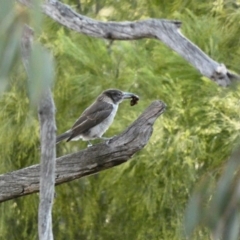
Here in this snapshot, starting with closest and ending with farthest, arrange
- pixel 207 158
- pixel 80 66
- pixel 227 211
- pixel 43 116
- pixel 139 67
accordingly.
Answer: pixel 227 211 < pixel 43 116 < pixel 207 158 < pixel 139 67 < pixel 80 66

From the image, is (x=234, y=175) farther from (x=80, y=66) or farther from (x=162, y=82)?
(x=80, y=66)

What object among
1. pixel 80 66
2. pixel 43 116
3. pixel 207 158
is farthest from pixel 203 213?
pixel 80 66

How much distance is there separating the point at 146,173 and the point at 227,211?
3.20 metres

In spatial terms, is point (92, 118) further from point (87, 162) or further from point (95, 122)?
point (87, 162)

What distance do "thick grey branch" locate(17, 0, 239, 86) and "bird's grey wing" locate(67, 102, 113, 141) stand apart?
0.87 m

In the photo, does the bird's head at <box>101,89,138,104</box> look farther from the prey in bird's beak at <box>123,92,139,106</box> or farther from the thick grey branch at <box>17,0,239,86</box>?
the thick grey branch at <box>17,0,239,86</box>

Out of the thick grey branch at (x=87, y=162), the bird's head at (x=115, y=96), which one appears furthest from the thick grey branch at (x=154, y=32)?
the bird's head at (x=115, y=96)

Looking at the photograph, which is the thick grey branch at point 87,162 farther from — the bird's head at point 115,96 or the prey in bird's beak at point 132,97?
the bird's head at point 115,96

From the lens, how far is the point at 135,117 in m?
4.74

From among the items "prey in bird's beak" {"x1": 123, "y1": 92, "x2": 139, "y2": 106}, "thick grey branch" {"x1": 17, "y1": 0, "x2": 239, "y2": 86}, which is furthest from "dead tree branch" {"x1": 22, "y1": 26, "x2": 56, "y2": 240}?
"prey in bird's beak" {"x1": 123, "y1": 92, "x2": 139, "y2": 106}

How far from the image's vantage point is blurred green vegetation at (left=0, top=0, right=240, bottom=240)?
4.52m

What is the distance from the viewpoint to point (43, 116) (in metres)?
2.25

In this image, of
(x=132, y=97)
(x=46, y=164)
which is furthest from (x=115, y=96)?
(x=46, y=164)

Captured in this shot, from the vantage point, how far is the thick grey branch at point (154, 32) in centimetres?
257
